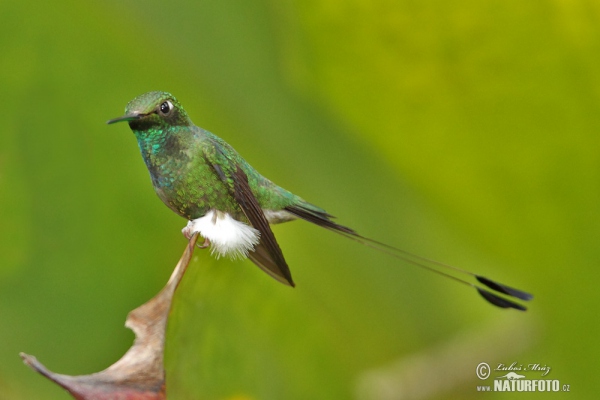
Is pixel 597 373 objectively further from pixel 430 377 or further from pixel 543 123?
pixel 543 123

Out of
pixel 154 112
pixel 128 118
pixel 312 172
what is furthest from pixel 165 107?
pixel 312 172

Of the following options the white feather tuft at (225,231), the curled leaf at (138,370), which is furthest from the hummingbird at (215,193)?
the curled leaf at (138,370)

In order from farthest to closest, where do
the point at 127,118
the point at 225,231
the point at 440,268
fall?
the point at 225,231, the point at 440,268, the point at 127,118

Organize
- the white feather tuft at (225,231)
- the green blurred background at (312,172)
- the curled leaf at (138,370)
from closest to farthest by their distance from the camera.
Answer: the curled leaf at (138,370), the green blurred background at (312,172), the white feather tuft at (225,231)

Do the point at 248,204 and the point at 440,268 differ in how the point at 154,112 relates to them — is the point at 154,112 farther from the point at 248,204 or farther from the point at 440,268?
the point at 440,268

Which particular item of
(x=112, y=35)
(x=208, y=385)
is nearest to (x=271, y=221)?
(x=112, y=35)

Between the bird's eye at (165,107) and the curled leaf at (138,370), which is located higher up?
the bird's eye at (165,107)

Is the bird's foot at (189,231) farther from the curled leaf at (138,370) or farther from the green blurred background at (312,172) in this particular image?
the curled leaf at (138,370)

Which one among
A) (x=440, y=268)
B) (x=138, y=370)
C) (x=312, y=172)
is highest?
(x=312, y=172)
